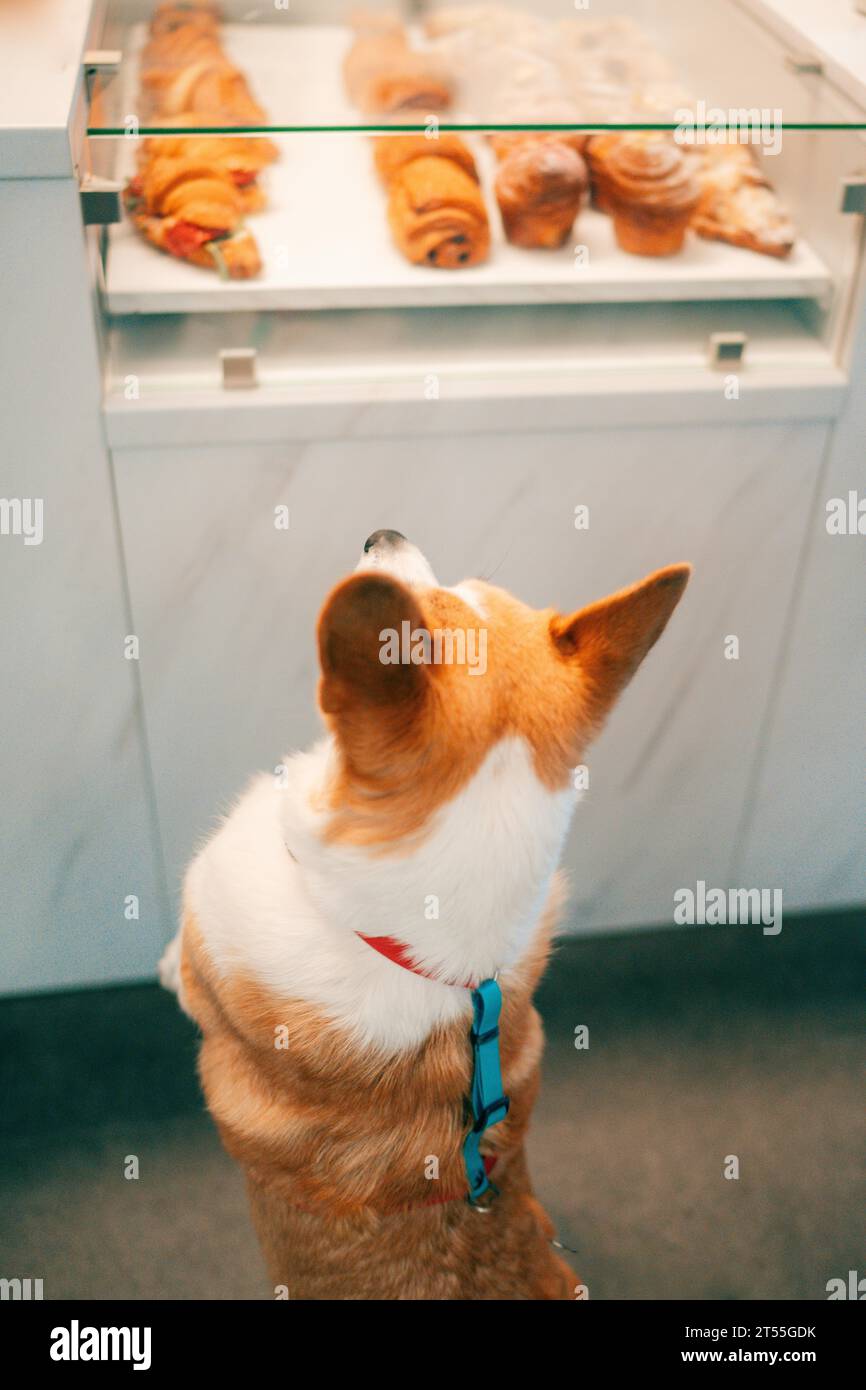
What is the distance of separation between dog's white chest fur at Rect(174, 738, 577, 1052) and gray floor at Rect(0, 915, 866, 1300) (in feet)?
2.73

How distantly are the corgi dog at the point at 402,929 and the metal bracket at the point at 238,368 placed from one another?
60 cm

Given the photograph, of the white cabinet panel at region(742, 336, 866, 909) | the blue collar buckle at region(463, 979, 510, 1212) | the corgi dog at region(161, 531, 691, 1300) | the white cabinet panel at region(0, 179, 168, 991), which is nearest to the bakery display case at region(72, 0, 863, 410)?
the white cabinet panel at region(0, 179, 168, 991)

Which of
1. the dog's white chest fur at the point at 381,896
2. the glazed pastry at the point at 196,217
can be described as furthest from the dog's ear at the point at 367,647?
the glazed pastry at the point at 196,217

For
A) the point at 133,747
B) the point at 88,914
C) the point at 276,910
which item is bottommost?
the point at 88,914

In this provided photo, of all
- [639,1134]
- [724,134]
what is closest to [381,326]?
[724,134]

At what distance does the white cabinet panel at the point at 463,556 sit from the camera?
1.95 meters

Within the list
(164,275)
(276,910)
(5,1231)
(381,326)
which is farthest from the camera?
(5,1231)

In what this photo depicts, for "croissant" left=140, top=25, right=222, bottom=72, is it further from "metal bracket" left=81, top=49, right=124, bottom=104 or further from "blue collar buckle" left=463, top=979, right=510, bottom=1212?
"blue collar buckle" left=463, top=979, right=510, bottom=1212

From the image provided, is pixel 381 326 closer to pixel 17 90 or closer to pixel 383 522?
pixel 383 522

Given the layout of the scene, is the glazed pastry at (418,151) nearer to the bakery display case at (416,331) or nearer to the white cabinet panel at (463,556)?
the bakery display case at (416,331)

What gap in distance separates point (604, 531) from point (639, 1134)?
1177mm

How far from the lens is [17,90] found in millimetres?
1605

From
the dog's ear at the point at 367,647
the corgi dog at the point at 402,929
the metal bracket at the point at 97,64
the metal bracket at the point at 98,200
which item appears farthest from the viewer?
the metal bracket at the point at 97,64

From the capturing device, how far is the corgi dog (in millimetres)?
1181
